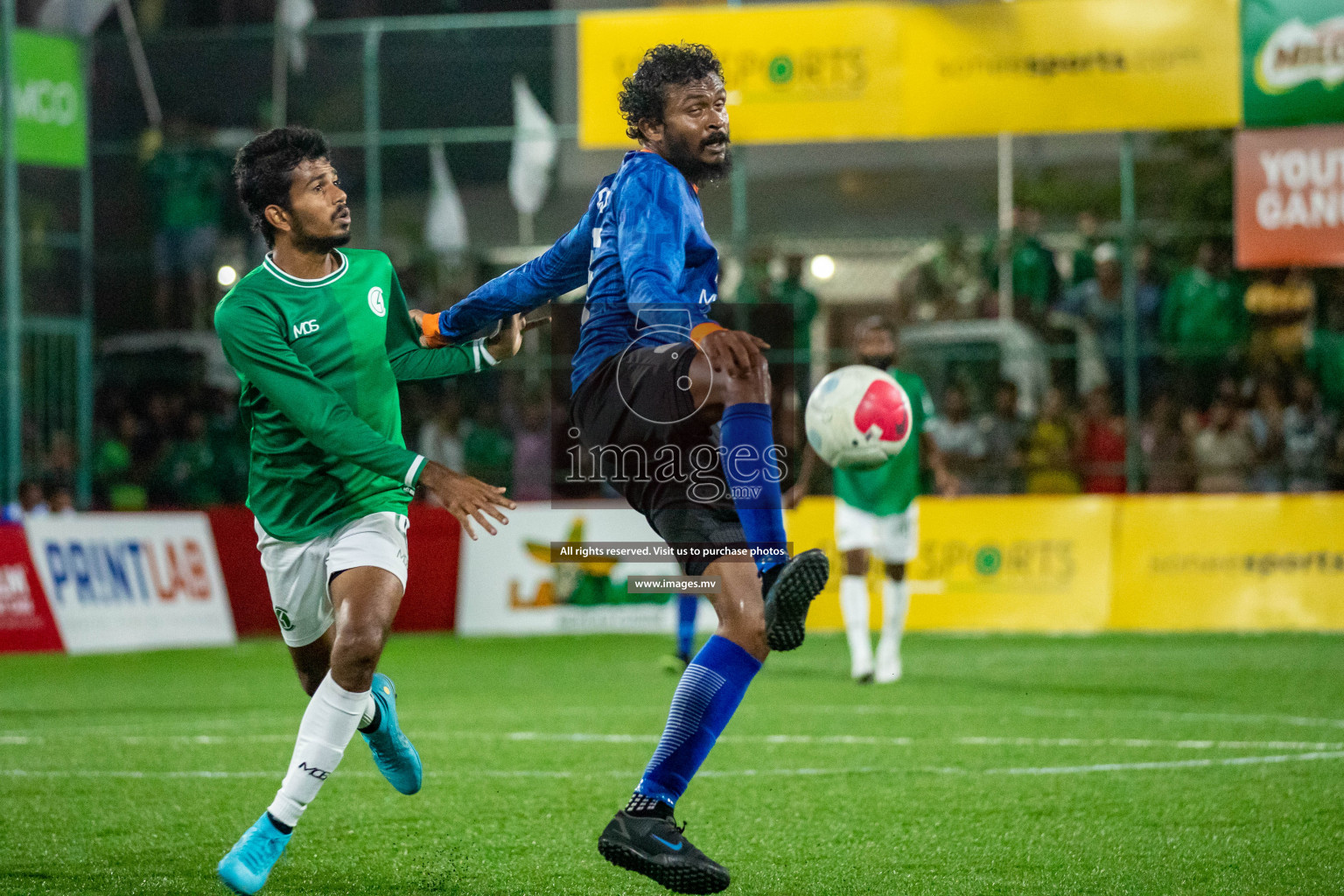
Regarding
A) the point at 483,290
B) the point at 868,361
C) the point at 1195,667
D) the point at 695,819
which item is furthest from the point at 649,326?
the point at 1195,667

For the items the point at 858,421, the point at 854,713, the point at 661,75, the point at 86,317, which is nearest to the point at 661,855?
the point at 661,75

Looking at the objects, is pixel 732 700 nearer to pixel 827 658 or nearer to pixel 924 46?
pixel 827 658

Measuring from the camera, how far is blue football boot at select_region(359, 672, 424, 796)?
5770mm

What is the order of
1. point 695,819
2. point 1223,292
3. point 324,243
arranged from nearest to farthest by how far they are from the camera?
point 324,243 < point 695,819 < point 1223,292

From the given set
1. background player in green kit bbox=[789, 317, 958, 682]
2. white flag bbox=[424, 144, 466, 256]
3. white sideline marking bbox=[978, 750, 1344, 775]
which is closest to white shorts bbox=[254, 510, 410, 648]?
white sideline marking bbox=[978, 750, 1344, 775]

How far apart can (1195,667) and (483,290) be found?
25.7 feet

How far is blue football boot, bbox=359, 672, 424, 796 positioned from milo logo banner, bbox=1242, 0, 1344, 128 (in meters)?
12.5

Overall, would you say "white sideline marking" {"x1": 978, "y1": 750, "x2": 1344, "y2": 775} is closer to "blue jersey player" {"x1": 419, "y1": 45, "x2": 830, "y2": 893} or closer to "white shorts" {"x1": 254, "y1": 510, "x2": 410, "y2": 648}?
"blue jersey player" {"x1": 419, "y1": 45, "x2": 830, "y2": 893}

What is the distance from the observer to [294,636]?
224 inches

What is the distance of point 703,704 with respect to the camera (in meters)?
4.76

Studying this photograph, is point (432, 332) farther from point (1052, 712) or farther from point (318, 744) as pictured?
point (1052, 712)

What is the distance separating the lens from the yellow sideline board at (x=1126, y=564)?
47.9ft

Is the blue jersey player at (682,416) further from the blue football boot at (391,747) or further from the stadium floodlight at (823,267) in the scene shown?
the stadium floodlight at (823,267)

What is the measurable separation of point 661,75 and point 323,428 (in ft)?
4.81
